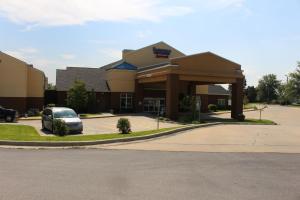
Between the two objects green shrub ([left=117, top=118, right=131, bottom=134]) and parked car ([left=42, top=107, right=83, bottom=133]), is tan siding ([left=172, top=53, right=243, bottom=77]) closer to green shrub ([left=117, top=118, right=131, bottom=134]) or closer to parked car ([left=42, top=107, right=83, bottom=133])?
parked car ([left=42, top=107, right=83, bottom=133])

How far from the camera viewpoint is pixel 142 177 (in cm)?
1078

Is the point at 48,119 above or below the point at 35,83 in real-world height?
below

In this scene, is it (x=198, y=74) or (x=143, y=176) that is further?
(x=198, y=74)

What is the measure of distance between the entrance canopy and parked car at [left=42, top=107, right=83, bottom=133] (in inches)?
621

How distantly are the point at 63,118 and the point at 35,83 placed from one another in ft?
74.0

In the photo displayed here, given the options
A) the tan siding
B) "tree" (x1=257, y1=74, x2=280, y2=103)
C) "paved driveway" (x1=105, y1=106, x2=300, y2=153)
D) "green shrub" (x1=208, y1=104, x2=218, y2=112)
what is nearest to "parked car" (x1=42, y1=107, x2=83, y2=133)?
"paved driveway" (x1=105, y1=106, x2=300, y2=153)

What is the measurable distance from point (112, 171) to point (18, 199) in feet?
12.7

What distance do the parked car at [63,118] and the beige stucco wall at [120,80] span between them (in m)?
25.5

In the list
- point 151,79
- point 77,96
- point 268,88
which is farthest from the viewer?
point 268,88

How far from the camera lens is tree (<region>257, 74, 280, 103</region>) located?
137375mm

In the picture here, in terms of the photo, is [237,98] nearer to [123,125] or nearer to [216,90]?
[123,125]

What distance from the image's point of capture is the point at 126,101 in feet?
176

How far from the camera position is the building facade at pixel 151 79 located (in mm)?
42125

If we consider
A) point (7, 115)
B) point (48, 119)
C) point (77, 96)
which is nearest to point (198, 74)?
point (77, 96)
